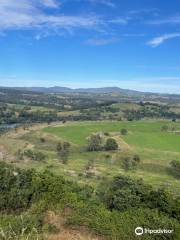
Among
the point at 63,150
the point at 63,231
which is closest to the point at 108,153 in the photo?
the point at 63,150

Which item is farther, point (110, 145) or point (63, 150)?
point (110, 145)

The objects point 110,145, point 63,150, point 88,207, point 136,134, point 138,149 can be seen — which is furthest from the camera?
point 136,134

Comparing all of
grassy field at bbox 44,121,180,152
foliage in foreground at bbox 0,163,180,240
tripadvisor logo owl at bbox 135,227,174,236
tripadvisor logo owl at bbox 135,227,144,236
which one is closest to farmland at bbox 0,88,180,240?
foliage in foreground at bbox 0,163,180,240

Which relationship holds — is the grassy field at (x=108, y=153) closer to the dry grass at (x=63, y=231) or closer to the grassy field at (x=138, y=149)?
the grassy field at (x=138, y=149)

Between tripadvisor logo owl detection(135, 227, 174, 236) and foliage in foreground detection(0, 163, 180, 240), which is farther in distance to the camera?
foliage in foreground detection(0, 163, 180, 240)

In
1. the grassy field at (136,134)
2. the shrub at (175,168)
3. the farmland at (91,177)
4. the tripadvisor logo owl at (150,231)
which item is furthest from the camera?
the grassy field at (136,134)

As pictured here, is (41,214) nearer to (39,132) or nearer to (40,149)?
(40,149)

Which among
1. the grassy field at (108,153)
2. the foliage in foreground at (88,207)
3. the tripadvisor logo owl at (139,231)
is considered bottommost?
the grassy field at (108,153)

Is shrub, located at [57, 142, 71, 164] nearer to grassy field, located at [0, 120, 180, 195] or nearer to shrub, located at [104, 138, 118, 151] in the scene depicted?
grassy field, located at [0, 120, 180, 195]

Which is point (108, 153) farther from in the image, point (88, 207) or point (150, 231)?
point (150, 231)

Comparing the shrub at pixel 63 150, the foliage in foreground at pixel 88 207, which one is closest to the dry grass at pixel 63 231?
the foliage in foreground at pixel 88 207

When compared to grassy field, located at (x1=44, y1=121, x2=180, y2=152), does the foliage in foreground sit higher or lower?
higher
